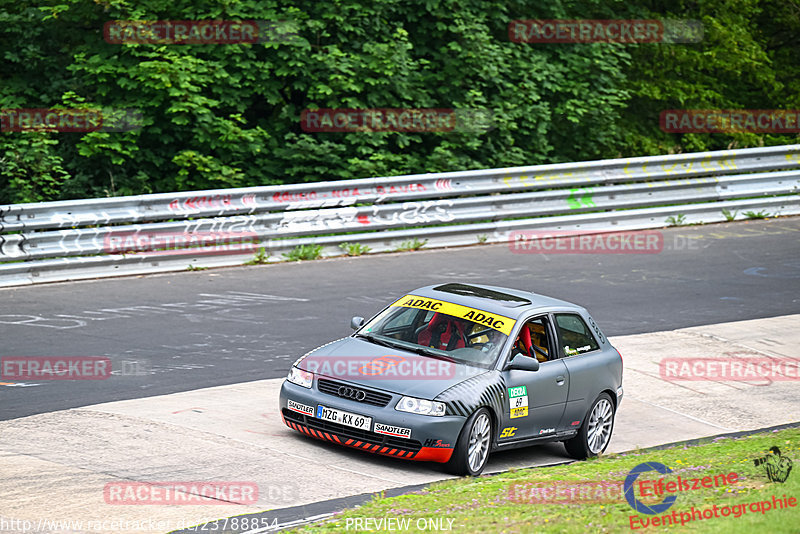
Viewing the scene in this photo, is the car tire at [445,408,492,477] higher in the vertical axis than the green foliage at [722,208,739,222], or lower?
A: lower

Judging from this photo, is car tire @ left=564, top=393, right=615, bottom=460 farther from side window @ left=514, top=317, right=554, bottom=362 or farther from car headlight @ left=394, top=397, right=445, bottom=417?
car headlight @ left=394, top=397, right=445, bottom=417

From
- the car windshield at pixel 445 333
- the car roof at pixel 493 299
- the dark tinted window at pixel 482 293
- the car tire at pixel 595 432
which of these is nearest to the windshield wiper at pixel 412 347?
the car windshield at pixel 445 333

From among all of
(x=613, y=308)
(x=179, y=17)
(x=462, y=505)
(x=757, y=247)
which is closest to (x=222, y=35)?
(x=179, y=17)

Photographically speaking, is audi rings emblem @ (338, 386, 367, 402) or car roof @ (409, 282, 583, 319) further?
car roof @ (409, 282, 583, 319)

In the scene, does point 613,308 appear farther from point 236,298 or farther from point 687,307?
point 236,298

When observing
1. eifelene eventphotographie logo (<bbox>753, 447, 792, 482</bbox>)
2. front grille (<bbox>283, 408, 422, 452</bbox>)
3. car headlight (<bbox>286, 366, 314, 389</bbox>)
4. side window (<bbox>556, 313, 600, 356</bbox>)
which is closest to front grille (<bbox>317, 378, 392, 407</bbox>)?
car headlight (<bbox>286, 366, 314, 389</bbox>)

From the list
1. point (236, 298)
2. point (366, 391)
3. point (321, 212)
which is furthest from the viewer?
point (321, 212)

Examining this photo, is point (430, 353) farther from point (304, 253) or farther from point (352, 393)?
point (304, 253)

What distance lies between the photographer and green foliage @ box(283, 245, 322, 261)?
17422 mm

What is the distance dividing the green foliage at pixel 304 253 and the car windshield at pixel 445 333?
726 cm

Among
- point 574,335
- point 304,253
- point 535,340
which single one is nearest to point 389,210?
point 304,253

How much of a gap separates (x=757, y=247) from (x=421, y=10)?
770 cm

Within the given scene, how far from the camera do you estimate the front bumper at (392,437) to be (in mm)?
8867

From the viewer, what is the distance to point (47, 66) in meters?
19.0
